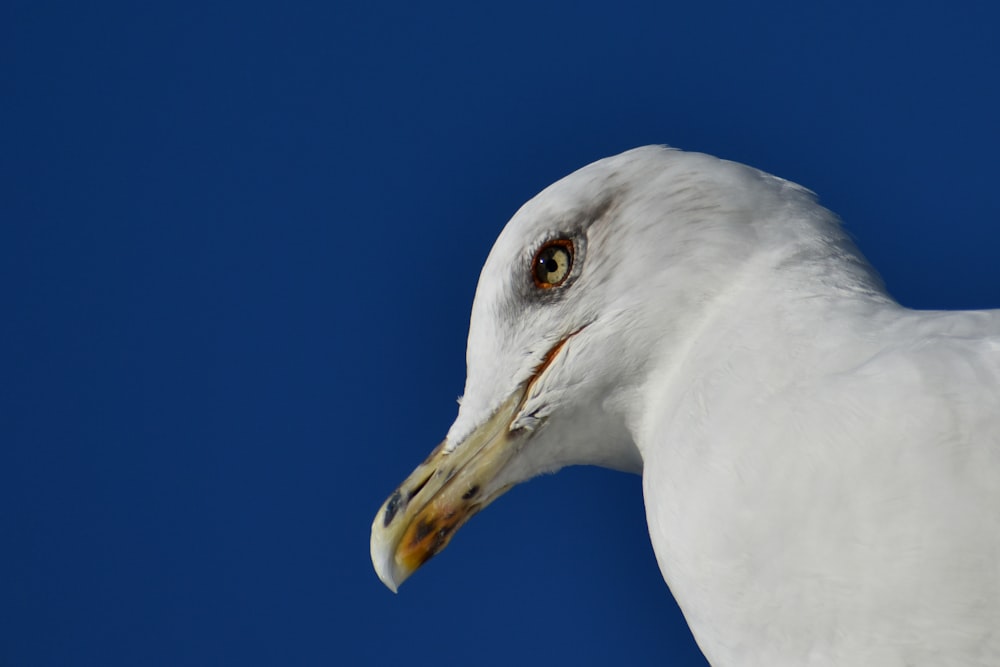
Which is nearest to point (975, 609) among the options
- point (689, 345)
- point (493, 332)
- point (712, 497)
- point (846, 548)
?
point (846, 548)

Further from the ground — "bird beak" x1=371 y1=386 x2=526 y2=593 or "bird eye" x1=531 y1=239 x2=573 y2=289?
"bird eye" x1=531 y1=239 x2=573 y2=289

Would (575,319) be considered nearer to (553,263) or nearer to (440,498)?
(553,263)

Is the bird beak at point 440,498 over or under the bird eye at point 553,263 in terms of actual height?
under

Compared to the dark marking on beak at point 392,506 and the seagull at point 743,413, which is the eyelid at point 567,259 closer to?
the seagull at point 743,413

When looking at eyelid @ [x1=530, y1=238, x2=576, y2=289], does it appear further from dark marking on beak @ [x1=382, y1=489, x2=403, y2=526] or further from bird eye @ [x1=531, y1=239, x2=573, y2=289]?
dark marking on beak @ [x1=382, y1=489, x2=403, y2=526]

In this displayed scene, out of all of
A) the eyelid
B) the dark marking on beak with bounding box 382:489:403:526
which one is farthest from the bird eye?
the dark marking on beak with bounding box 382:489:403:526

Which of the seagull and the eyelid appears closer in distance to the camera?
the seagull

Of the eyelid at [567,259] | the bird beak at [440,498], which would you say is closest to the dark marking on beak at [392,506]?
the bird beak at [440,498]

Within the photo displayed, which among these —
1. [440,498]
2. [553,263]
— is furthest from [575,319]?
[440,498]
